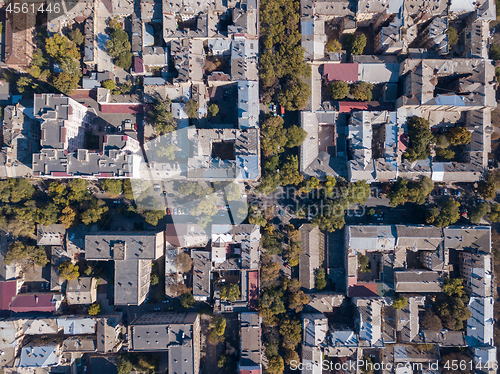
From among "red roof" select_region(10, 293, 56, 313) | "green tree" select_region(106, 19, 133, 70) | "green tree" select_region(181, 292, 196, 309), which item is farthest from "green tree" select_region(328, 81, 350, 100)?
"red roof" select_region(10, 293, 56, 313)

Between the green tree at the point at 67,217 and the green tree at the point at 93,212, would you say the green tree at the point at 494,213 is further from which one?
the green tree at the point at 67,217

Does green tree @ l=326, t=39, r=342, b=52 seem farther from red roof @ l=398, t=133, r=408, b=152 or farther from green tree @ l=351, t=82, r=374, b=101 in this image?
red roof @ l=398, t=133, r=408, b=152

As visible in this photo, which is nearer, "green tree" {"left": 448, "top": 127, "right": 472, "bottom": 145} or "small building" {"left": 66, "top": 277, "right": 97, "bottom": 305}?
"small building" {"left": 66, "top": 277, "right": 97, "bottom": 305}

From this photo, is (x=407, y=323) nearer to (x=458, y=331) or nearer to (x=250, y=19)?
(x=458, y=331)

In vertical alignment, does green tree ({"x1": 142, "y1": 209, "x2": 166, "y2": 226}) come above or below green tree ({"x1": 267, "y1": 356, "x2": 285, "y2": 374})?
above

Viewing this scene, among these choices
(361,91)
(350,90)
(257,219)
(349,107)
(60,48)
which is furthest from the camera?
(350,90)

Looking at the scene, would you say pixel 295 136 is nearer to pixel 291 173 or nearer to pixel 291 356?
pixel 291 173

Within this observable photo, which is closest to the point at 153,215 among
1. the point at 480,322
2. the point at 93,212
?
the point at 93,212
